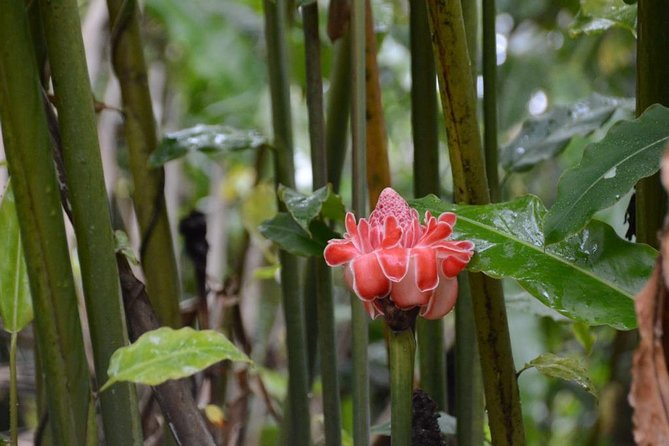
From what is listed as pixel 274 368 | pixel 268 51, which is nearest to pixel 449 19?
pixel 268 51

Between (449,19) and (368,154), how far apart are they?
0.87ft

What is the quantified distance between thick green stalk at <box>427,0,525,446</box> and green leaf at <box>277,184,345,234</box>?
9 centimetres

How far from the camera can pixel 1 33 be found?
0.45m

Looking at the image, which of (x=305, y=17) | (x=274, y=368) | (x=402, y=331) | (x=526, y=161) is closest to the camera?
(x=402, y=331)

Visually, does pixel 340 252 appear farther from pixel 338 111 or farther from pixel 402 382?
pixel 338 111

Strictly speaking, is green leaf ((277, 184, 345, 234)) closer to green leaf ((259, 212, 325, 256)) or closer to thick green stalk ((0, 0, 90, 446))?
green leaf ((259, 212, 325, 256))

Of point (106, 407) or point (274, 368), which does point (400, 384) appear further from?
point (274, 368)

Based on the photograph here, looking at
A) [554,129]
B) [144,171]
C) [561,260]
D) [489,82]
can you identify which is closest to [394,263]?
[561,260]

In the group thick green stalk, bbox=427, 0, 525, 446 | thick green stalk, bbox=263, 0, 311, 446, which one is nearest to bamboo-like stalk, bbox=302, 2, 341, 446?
thick green stalk, bbox=263, 0, 311, 446

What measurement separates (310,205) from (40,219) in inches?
6.5

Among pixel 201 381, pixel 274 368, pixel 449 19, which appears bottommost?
pixel 274 368

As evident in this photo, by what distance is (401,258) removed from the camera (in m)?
0.39

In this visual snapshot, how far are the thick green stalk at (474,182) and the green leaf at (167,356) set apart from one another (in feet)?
0.48

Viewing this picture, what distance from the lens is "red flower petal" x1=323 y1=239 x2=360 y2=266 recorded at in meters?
0.41
